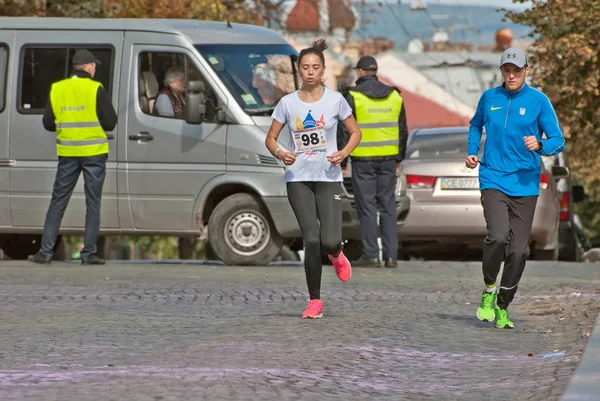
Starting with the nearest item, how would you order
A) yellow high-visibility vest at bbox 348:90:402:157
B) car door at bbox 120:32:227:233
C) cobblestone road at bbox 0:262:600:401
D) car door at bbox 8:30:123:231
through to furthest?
cobblestone road at bbox 0:262:600:401 < yellow high-visibility vest at bbox 348:90:402:157 < car door at bbox 120:32:227:233 < car door at bbox 8:30:123:231

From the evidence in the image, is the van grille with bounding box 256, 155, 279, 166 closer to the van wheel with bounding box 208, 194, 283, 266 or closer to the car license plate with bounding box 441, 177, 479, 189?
the van wheel with bounding box 208, 194, 283, 266

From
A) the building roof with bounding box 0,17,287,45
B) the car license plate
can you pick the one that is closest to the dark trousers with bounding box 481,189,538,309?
the building roof with bounding box 0,17,287,45

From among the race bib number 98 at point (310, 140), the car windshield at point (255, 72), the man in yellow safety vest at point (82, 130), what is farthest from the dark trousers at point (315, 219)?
the car windshield at point (255, 72)

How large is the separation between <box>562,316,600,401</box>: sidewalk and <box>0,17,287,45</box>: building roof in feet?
26.3

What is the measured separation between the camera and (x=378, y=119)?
14195 mm

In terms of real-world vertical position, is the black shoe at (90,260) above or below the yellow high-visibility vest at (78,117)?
below

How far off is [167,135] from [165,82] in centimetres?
52

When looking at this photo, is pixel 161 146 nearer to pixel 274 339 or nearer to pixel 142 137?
pixel 142 137

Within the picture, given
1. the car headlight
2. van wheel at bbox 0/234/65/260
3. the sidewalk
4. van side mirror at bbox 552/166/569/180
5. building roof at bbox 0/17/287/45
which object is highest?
building roof at bbox 0/17/287/45

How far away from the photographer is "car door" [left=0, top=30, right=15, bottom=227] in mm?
14812

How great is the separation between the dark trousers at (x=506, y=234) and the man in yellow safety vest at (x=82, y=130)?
18.1 ft

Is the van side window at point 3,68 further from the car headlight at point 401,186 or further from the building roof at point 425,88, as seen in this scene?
the building roof at point 425,88

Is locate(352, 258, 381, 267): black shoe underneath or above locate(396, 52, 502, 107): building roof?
underneath

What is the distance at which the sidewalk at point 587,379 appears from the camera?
5.77 metres
